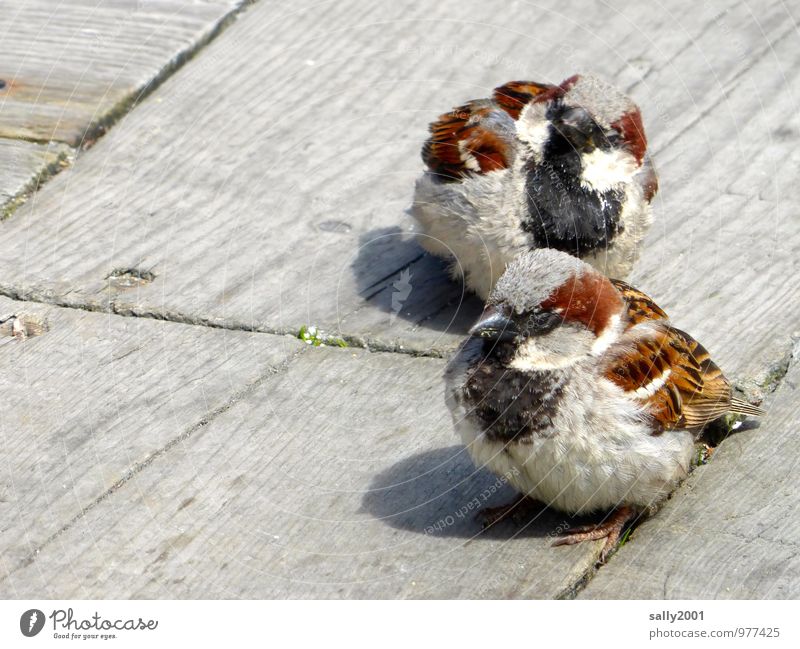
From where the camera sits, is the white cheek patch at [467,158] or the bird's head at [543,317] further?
the white cheek patch at [467,158]

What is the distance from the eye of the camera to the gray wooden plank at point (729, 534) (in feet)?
9.71

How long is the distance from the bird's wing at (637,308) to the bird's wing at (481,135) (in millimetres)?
995

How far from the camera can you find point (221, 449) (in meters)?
3.52

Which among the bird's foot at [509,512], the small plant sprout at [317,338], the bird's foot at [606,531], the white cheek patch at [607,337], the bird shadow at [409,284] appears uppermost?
the white cheek patch at [607,337]

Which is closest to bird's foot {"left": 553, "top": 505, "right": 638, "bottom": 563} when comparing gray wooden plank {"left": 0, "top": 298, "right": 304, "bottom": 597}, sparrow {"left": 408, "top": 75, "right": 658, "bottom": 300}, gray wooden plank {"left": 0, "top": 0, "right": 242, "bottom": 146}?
gray wooden plank {"left": 0, "top": 298, "right": 304, "bottom": 597}

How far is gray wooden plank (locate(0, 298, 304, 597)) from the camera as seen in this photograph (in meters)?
3.27

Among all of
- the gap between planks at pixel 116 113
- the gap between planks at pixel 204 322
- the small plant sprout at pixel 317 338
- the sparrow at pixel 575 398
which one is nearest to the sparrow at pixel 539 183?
the gap between planks at pixel 204 322

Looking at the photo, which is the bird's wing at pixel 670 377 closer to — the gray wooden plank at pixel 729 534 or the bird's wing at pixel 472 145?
the gray wooden plank at pixel 729 534

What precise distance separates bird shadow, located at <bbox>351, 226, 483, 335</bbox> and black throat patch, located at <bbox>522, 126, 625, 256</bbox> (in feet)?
1.37

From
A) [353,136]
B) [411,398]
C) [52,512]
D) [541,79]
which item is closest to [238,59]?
[353,136]

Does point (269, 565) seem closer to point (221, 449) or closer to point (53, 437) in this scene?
point (221, 449)

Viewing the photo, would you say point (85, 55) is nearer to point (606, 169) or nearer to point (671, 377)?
point (606, 169)

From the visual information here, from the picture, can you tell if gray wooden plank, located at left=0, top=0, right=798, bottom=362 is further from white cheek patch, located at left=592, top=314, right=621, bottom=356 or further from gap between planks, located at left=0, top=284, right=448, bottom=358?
white cheek patch, located at left=592, top=314, right=621, bottom=356

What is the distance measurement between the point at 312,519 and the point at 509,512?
545 millimetres
